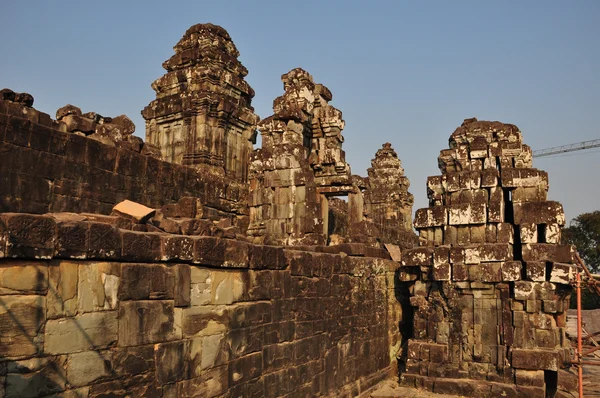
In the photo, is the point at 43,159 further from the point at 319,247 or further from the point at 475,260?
the point at 475,260

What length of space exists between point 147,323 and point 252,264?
1871 millimetres

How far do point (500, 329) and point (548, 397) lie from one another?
131 cm

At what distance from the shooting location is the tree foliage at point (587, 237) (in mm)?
39031

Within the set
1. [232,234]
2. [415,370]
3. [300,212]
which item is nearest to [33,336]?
[232,234]

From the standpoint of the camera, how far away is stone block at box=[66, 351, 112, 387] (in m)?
4.16

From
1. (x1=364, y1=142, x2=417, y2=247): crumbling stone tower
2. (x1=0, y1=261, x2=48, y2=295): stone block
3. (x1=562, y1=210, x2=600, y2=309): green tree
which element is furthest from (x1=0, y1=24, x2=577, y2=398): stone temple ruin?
(x1=562, y1=210, x2=600, y2=309): green tree

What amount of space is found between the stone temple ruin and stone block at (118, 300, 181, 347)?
0.02 m

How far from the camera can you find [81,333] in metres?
4.27

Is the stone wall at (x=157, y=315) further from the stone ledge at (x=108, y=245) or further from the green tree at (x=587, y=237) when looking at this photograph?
the green tree at (x=587, y=237)

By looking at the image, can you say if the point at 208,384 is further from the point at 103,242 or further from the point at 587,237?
the point at 587,237

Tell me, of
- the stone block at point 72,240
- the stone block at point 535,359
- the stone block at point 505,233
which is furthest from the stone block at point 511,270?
the stone block at point 72,240

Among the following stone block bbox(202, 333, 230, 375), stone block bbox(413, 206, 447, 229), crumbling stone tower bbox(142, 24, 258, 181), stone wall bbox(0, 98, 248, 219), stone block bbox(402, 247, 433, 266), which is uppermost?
crumbling stone tower bbox(142, 24, 258, 181)

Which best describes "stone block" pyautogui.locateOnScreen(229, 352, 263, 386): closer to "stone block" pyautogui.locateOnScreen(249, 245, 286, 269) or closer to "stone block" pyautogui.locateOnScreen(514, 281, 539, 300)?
"stone block" pyautogui.locateOnScreen(249, 245, 286, 269)

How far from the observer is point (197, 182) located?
11258 mm
